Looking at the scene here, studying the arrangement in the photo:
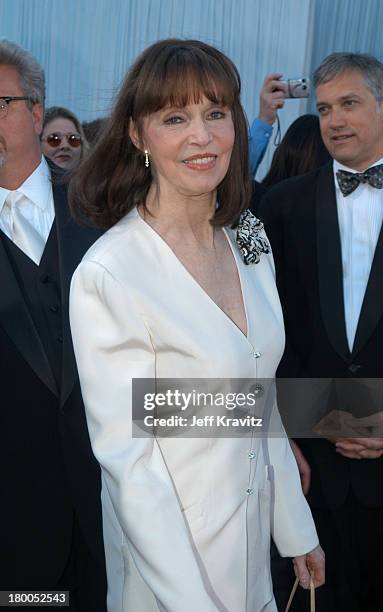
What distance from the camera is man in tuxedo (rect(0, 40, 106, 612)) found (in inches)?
98.1

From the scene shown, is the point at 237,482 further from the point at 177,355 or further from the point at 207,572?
the point at 177,355

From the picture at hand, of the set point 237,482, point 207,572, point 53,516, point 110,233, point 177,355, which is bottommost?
point 53,516

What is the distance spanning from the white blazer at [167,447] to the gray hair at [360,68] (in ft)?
4.82

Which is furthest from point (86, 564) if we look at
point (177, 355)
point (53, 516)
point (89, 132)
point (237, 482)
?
point (89, 132)

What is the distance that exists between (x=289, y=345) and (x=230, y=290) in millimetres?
1063

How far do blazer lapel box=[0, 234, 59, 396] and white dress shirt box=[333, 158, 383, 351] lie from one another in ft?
3.69

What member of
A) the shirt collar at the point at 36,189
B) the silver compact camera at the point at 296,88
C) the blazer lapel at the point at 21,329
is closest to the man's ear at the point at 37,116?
the shirt collar at the point at 36,189

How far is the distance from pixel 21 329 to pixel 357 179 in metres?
1.43

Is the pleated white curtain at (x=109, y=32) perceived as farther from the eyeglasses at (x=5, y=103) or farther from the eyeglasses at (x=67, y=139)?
the eyeglasses at (x=5, y=103)

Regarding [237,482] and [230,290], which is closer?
[237,482]

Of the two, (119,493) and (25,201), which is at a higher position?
(25,201)

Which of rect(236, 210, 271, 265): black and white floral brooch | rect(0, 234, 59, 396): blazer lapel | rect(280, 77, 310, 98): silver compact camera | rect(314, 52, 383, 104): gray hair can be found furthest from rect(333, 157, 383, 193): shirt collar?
rect(280, 77, 310, 98): silver compact camera

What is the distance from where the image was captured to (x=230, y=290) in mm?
2164

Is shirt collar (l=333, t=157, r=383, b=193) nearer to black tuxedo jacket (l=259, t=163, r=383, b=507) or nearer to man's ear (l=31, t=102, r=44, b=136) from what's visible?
black tuxedo jacket (l=259, t=163, r=383, b=507)
